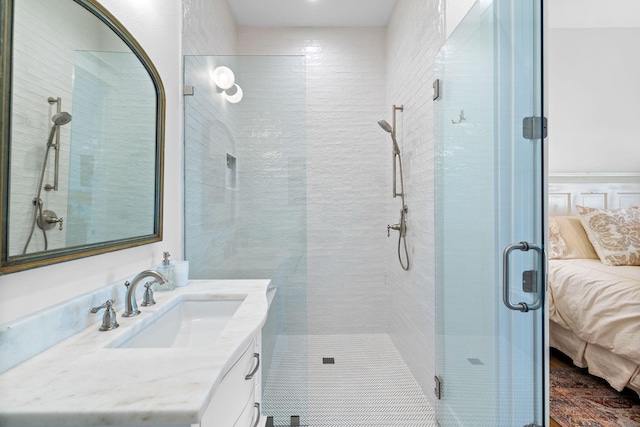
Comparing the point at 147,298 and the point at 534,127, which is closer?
the point at 534,127

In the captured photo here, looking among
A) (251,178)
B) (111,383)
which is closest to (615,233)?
(251,178)

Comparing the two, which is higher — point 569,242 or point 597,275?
point 569,242

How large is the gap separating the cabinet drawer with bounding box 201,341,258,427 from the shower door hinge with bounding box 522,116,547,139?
115 cm

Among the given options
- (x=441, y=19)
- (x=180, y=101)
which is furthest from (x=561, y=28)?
(x=180, y=101)

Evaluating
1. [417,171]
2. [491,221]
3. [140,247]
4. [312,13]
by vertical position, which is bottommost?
[140,247]

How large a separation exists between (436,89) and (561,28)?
6.54ft

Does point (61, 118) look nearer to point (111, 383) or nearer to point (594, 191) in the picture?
point (111, 383)

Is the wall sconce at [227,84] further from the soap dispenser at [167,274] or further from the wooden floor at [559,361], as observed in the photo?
the wooden floor at [559,361]

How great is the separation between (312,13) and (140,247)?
8.32 feet

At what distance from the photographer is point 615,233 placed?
2395mm

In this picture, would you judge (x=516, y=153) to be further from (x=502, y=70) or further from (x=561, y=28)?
(x=561, y=28)

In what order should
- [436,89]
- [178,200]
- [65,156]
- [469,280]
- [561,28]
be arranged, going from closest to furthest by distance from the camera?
[65,156]
[469,280]
[436,89]
[178,200]
[561,28]

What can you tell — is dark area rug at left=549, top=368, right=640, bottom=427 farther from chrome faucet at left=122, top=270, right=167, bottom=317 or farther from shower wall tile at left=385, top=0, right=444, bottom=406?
chrome faucet at left=122, top=270, right=167, bottom=317

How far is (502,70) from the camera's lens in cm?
116
